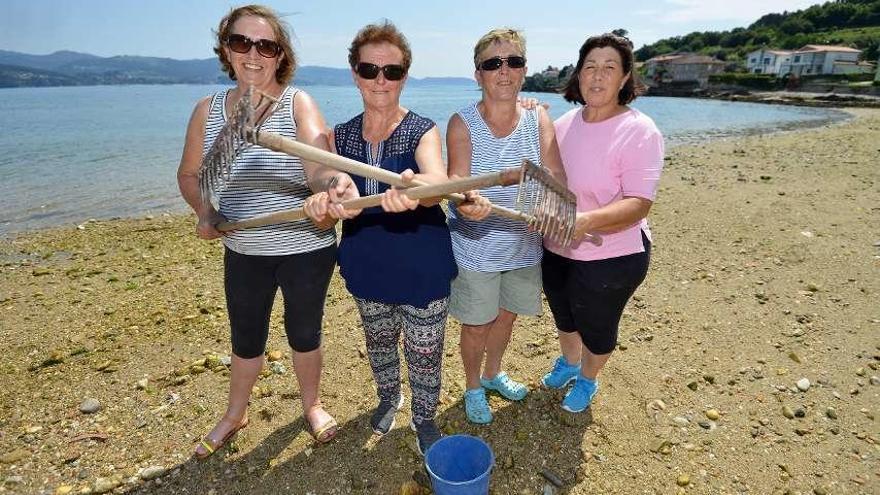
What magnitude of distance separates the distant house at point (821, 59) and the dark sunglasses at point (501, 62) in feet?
365

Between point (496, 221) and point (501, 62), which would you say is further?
point (496, 221)

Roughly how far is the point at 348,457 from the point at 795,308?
5760 mm

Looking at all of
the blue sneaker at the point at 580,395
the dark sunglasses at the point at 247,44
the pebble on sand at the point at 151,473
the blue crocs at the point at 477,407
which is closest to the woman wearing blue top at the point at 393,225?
the dark sunglasses at the point at 247,44

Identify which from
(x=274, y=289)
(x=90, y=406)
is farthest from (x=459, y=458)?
(x=90, y=406)

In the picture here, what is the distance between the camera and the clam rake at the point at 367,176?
234 cm

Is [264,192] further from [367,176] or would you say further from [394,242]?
[367,176]

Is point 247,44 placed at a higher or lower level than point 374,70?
higher

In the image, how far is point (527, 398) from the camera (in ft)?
14.9

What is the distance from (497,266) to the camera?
11.5 ft

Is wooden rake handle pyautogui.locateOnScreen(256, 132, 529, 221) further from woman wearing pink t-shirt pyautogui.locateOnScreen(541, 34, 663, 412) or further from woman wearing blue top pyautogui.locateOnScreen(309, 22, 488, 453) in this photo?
woman wearing pink t-shirt pyautogui.locateOnScreen(541, 34, 663, 412)

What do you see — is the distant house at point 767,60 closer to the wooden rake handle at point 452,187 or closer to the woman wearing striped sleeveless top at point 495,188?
the woman wearing striped sleeveless top at point 495,188

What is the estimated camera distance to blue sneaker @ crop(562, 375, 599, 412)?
4270 mm

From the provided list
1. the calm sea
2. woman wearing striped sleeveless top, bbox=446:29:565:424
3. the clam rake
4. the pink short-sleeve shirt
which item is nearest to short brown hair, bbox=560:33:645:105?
the pink short-sleeve shirt

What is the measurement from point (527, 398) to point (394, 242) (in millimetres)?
2322
